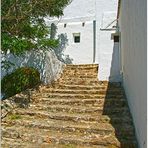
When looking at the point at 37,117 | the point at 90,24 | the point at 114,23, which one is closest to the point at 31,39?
the point at 37,117

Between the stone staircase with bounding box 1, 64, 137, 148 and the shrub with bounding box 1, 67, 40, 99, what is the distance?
667 mm

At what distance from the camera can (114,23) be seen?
1399 centimetres

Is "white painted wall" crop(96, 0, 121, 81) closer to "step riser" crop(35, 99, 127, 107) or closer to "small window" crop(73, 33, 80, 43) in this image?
"step riser" crop(35, 99, 127, 107)

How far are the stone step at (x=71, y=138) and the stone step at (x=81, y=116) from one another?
73 centimetres

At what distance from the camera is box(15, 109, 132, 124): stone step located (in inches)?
328

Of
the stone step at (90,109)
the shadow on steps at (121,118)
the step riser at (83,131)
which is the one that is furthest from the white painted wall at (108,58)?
the step riser at (83,131)

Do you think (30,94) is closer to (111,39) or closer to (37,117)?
(37,117)

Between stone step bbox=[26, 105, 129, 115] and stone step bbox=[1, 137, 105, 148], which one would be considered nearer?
stone step bbox=[1, 137, 105, 148]

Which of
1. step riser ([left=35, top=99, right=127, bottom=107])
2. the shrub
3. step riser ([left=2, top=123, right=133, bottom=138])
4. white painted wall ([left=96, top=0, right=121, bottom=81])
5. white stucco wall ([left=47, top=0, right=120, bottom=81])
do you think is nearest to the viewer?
step riser ([left=2, top=123, right=133, bottom=138])

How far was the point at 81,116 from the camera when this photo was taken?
340 inches

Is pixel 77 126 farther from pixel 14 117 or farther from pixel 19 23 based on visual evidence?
pixel 19 23

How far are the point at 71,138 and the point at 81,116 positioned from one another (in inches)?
49.9

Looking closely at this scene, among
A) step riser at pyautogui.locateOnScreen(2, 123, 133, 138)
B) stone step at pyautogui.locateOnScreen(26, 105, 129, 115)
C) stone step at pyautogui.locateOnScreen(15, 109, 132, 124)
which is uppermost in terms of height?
stone step at pyautogui.locateOnScreen(26, 105, 129, 115)

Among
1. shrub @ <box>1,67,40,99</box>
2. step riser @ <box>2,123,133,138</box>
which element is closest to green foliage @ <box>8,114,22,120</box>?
step riser @ <box>2,123,133,138</box>
